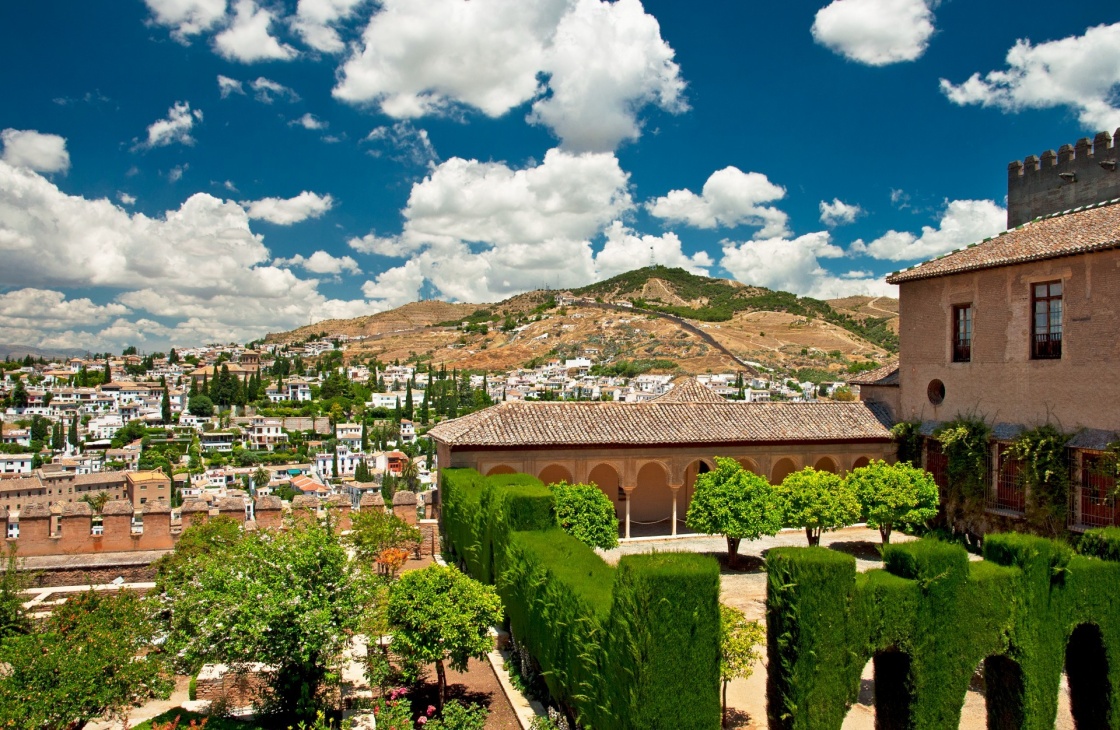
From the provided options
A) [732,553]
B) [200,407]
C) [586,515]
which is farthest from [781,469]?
[200,407]

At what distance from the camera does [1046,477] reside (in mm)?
17031

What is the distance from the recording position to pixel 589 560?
10688 mm

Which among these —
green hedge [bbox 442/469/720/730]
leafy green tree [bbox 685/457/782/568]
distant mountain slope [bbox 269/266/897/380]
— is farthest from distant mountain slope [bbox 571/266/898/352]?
green hedge [bbox 442/469/720/730]

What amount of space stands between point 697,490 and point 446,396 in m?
109

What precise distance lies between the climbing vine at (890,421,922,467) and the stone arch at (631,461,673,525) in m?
7.33

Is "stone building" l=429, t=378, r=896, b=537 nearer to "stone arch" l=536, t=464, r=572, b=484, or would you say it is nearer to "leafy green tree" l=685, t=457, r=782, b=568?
"stone arch" l=536, t=464, r=572, b=484

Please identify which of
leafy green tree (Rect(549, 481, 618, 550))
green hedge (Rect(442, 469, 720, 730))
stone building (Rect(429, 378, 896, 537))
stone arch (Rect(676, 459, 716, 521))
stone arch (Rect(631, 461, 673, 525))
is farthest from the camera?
stone arch (Rect(631, 461, 673, 525))

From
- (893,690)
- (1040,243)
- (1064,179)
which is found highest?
(1064,179)

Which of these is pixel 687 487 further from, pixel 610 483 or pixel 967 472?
pixel 967 472

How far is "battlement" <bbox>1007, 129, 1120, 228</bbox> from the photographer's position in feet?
67.5

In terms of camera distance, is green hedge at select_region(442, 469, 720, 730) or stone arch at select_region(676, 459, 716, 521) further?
stone arch at select_region(676, 459, 716, 521)

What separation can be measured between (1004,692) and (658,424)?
12.9m

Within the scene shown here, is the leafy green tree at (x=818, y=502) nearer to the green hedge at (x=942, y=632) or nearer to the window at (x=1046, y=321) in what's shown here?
the window at (x=1046, y=321)

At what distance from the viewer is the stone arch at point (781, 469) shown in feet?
76.8
